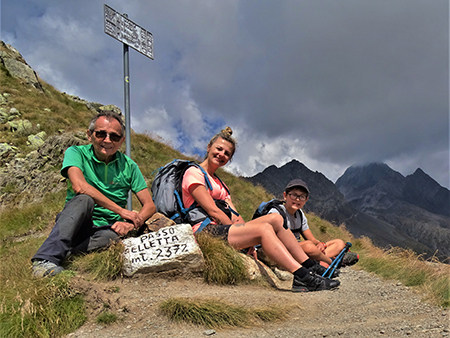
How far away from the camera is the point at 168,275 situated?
360 centimetres

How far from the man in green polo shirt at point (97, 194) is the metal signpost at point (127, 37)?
1.34 meters

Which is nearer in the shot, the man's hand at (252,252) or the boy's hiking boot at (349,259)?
the man's hand at (252,252)

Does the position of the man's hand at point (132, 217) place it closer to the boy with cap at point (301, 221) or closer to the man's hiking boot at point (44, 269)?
the man's hiking boot at point (44, 269)

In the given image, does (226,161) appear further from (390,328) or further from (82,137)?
(82,137)

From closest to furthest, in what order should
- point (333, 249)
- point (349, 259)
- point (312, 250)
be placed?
point (312, 250), point (333, 249), point (349, 259)

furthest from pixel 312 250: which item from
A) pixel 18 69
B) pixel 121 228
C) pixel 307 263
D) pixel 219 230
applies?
Result: pixel 18 69

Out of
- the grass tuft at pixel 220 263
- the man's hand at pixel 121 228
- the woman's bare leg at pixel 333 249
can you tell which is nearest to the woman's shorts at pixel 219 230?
the grass tuft at pixel 220 263

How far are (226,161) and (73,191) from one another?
221cm

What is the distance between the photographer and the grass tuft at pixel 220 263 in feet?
12.1

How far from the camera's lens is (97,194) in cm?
344

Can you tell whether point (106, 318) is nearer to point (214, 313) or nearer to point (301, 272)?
point (214, 313)

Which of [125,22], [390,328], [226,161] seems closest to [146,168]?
[125,22]

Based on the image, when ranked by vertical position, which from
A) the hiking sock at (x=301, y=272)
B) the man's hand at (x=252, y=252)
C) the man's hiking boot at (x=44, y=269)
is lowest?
the hiking sock at (x=301, y=272)

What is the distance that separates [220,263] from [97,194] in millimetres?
1798
